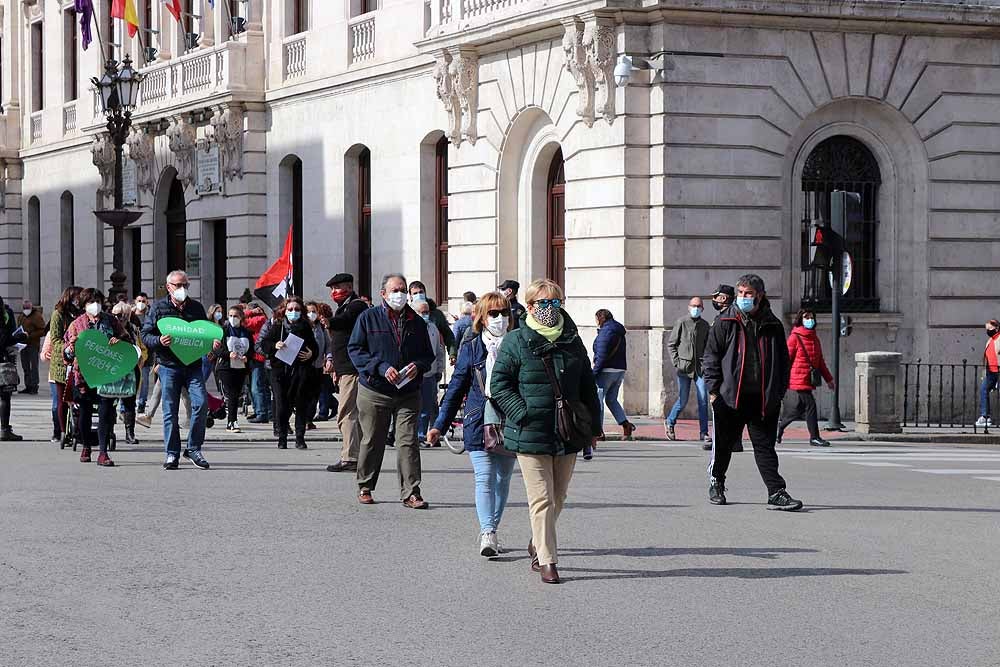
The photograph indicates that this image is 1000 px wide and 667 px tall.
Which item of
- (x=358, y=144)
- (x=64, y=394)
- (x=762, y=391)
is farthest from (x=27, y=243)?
(x=762, y=391)

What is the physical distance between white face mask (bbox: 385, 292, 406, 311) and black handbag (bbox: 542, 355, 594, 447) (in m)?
3.43

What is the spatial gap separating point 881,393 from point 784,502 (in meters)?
9.35

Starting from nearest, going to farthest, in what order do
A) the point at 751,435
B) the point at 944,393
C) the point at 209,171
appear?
the point at 751,435
the point at 944,393
the point at 209,171

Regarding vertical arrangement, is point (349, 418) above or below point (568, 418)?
below

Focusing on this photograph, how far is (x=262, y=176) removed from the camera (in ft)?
112

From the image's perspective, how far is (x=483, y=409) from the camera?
10.9 m

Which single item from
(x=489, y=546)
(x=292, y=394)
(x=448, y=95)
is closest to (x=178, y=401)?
(x=292, y=394)

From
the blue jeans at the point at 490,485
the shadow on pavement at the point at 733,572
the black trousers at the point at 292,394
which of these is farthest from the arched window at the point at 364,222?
the shadow on pavement at the point at 733,572

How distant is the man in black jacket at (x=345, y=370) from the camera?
15.4 meters

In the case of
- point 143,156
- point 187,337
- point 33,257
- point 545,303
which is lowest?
point 187,337

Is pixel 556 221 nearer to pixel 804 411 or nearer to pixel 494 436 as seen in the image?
pixel 804 411

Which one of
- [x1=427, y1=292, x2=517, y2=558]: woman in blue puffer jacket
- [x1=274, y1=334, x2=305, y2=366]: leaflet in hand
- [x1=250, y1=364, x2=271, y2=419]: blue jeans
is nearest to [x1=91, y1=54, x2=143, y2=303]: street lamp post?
[x1=250, y1=364, x2=271, y2=419]: blue jeans

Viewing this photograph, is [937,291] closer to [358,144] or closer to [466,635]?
[358,144]

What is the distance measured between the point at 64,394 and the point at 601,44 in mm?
9433
